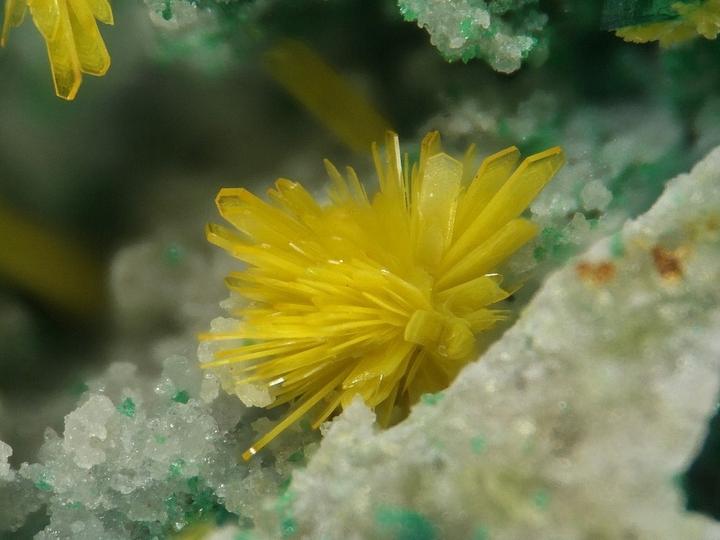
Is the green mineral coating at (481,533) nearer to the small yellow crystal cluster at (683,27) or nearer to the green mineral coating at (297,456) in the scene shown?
the green mineral coating at (297,456)

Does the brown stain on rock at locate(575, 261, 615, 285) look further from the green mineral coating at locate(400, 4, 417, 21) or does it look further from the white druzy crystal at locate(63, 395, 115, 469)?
the white druzy crystal at locate(63, 395, 115, 469)

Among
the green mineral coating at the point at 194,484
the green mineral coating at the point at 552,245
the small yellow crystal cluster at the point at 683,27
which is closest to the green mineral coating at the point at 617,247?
the green mineral coating at the point at 552,245

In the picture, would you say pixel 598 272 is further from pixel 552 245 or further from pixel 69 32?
pixel 69 32

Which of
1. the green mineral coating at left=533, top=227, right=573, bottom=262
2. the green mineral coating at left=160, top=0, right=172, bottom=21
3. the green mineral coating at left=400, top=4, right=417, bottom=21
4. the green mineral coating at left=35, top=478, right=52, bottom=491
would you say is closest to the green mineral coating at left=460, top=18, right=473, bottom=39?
the green mineral coating at left=400, top=4, right=417, bottom=21

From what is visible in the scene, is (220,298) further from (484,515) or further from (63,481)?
(484,515)

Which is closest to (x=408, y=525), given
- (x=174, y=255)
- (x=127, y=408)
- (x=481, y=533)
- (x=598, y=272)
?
(x=481, y=533)

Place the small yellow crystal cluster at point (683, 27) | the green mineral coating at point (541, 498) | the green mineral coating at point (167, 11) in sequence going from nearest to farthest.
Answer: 1. the green mineral coating at point (541, 498)
2. the small yellow crystal cluster at point (683, 27)
3. the green mineral coating at point (167, 11)
